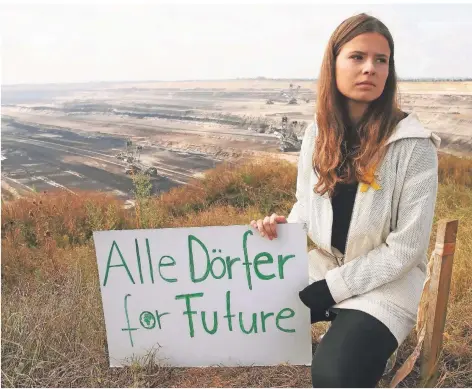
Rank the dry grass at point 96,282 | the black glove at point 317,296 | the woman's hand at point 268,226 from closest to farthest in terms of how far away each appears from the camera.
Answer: the black glove at point 317,296, the woman's hand at point 268,226, the dry grass at point 96,282

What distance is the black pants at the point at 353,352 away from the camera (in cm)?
159

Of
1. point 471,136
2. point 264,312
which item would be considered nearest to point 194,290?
point 264,312

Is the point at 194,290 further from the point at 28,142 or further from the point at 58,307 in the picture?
the point at 28,142

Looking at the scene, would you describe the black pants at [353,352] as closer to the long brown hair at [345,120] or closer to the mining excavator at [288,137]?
the long brown hair at [345,120]

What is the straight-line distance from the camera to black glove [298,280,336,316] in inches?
71.9

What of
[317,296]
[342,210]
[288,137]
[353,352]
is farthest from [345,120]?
[288,137]

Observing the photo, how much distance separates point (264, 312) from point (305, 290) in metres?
0.24

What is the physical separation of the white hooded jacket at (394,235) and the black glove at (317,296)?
25mm

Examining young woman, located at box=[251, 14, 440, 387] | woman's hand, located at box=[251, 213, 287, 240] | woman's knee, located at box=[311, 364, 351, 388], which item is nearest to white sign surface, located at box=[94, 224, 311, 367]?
woman's hand, located at box=[251, 213, 287, 240]

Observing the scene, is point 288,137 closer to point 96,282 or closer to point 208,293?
point 96,282

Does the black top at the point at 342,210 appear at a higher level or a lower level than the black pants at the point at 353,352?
higher

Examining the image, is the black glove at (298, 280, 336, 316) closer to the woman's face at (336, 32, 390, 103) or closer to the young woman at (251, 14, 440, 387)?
the young woman at (251, 14, 440, 387)

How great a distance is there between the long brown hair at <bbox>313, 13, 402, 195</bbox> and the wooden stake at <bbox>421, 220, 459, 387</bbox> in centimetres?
42

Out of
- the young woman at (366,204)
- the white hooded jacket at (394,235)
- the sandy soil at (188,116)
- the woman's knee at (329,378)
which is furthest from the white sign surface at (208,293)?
the sandy soil at (188,116)
